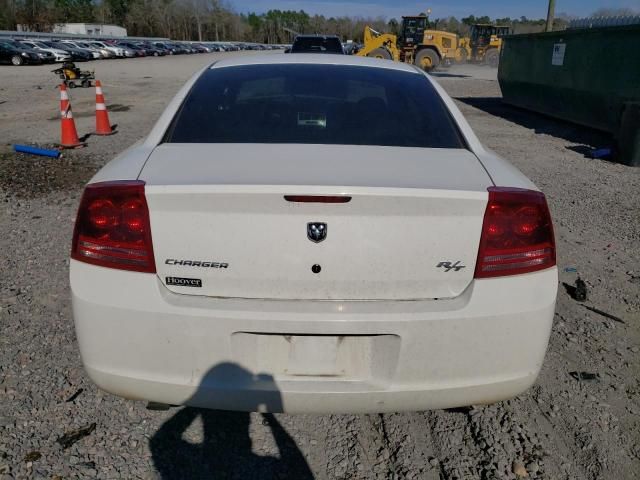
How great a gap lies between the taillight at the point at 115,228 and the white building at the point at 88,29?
10759cm

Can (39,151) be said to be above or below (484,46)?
below

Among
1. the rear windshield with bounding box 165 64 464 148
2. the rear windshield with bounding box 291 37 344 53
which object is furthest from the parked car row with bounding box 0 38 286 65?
the rear windshield with bounding box 165 64 464 148

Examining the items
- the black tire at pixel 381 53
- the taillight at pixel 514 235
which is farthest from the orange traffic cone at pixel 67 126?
the black tire at pixel 381 53

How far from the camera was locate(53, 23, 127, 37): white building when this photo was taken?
94.3 meters

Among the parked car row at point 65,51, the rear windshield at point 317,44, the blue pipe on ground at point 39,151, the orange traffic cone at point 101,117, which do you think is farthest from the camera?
the parked car row at point 65,51

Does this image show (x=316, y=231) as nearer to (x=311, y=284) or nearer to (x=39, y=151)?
(x=311, y=284)

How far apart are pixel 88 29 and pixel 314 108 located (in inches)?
4482

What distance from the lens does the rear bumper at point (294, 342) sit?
1.84 meters

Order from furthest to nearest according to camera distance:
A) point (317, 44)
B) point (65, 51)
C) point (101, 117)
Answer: point (65, 51) → point (317, 44) → point (101, 117)

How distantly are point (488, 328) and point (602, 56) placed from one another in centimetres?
1054

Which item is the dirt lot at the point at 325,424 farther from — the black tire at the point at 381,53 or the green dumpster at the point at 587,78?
the black tire at the point at 381,53

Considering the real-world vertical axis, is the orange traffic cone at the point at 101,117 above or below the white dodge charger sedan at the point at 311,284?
below

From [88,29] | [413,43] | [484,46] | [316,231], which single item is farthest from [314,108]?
[88,29]

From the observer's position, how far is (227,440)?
236cm
